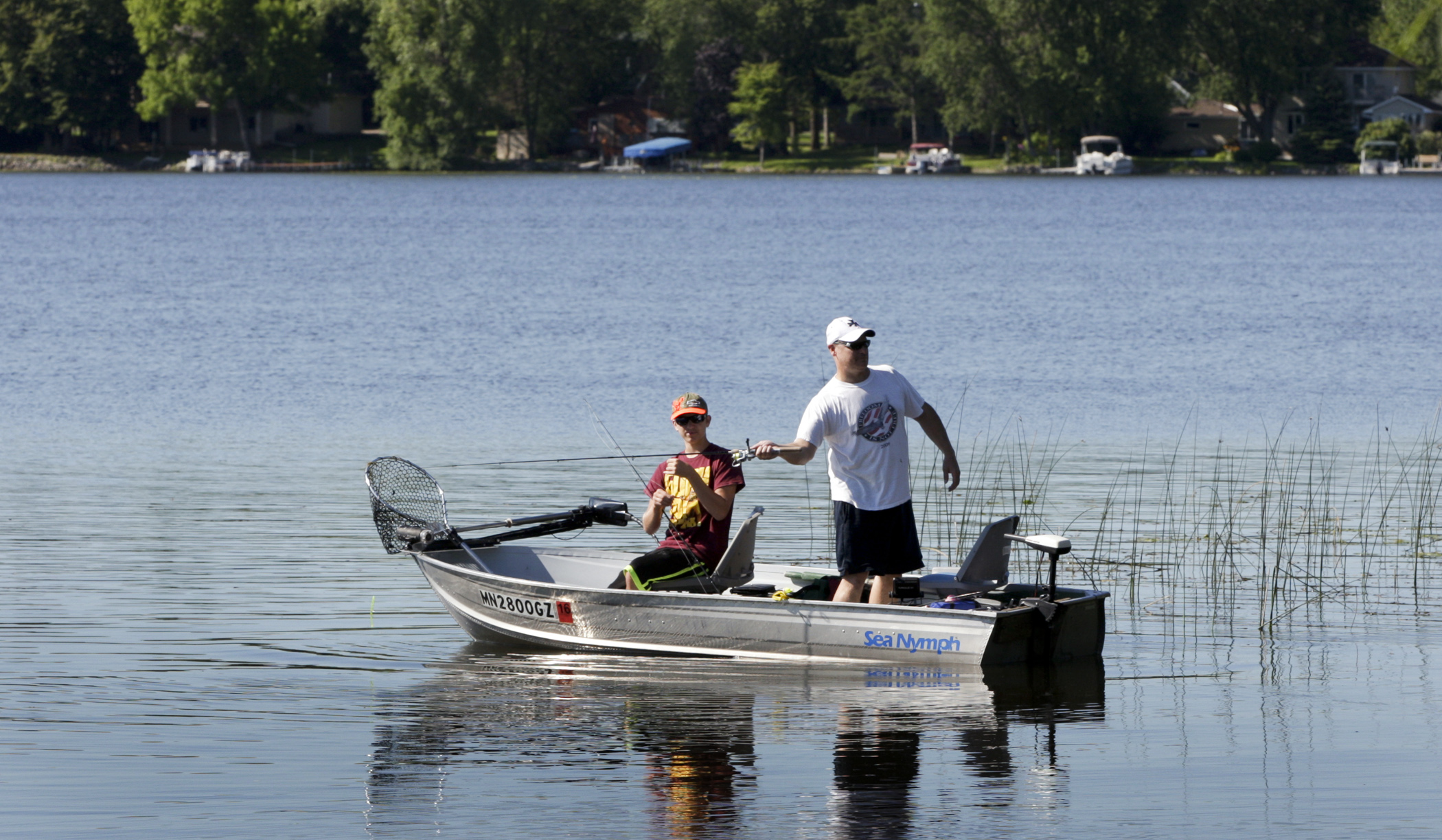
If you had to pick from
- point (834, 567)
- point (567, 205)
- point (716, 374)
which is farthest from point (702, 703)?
point (567, 205)

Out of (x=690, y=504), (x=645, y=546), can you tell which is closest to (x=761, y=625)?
(x=690, y=504)

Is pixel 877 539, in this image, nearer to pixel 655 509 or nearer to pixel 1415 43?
pixel 655 509

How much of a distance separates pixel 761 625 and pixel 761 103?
109231mm

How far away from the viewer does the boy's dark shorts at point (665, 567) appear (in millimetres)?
11617

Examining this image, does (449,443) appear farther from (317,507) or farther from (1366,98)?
(1366,98)

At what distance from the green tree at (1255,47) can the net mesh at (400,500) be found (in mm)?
112779

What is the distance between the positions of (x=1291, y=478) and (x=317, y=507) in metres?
9.07

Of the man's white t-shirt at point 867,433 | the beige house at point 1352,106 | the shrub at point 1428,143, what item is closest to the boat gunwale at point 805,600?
the man's white t-shirt at point 867,433

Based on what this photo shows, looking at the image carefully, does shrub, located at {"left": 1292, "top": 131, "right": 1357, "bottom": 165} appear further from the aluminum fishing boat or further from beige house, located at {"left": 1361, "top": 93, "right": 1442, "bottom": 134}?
the aluminum fishing boat

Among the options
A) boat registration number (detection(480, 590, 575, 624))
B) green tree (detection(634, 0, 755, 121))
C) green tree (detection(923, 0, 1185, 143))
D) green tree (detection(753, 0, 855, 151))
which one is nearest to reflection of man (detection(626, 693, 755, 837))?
boat registration number (detection(480, 590, 575, 624))

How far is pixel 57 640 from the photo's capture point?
12242 millimetres

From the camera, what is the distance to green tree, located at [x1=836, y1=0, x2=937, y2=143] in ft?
392

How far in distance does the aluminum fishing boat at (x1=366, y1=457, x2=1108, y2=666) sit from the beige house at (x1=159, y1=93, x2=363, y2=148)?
127285 millimetres

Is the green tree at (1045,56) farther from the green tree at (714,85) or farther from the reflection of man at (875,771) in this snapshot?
the reflection of man at (875,771)
